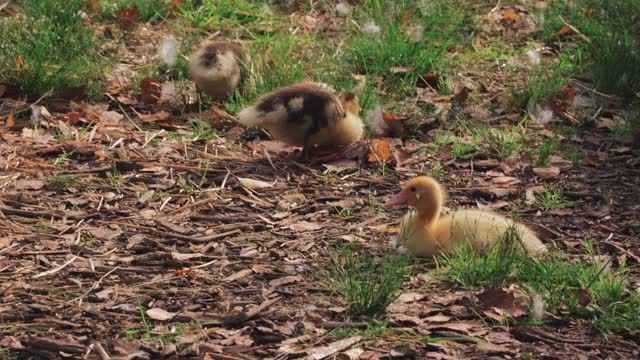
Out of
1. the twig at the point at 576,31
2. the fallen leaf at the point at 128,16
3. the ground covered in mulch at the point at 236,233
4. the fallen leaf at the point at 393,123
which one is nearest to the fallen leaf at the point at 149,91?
the ground covered in mulch at the point at 236,233

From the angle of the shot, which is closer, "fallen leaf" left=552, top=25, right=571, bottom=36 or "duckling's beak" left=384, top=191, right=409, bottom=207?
"duckling's beak" left=384, top=191, right=409, bottom=207

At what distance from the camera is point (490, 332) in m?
3.94

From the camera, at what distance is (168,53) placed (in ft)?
23.3

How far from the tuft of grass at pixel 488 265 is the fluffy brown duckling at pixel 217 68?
Result: 2555mm

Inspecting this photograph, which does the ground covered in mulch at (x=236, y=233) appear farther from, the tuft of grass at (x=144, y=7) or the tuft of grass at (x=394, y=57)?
the tuft of grass at (x=144, y=7)

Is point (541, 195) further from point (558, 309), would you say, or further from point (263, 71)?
point (263, 71)

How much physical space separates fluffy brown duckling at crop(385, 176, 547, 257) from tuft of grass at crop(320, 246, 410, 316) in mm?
345

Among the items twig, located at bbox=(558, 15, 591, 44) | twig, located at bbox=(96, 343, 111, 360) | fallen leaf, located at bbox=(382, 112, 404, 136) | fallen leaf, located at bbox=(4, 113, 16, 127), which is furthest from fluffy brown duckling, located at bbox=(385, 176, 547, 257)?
twig, located at bbox=(558, 15, 591, 44)

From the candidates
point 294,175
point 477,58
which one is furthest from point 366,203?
point 477,58

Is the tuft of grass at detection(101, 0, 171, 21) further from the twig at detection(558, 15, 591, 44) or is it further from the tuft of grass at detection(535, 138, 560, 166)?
the tuft of grass at detection(535, 138, 560, 166)

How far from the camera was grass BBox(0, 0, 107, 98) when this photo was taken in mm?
6402

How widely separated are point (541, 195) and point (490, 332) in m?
1.72

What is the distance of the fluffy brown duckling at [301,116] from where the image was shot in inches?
227

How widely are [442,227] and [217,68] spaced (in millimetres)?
2252
